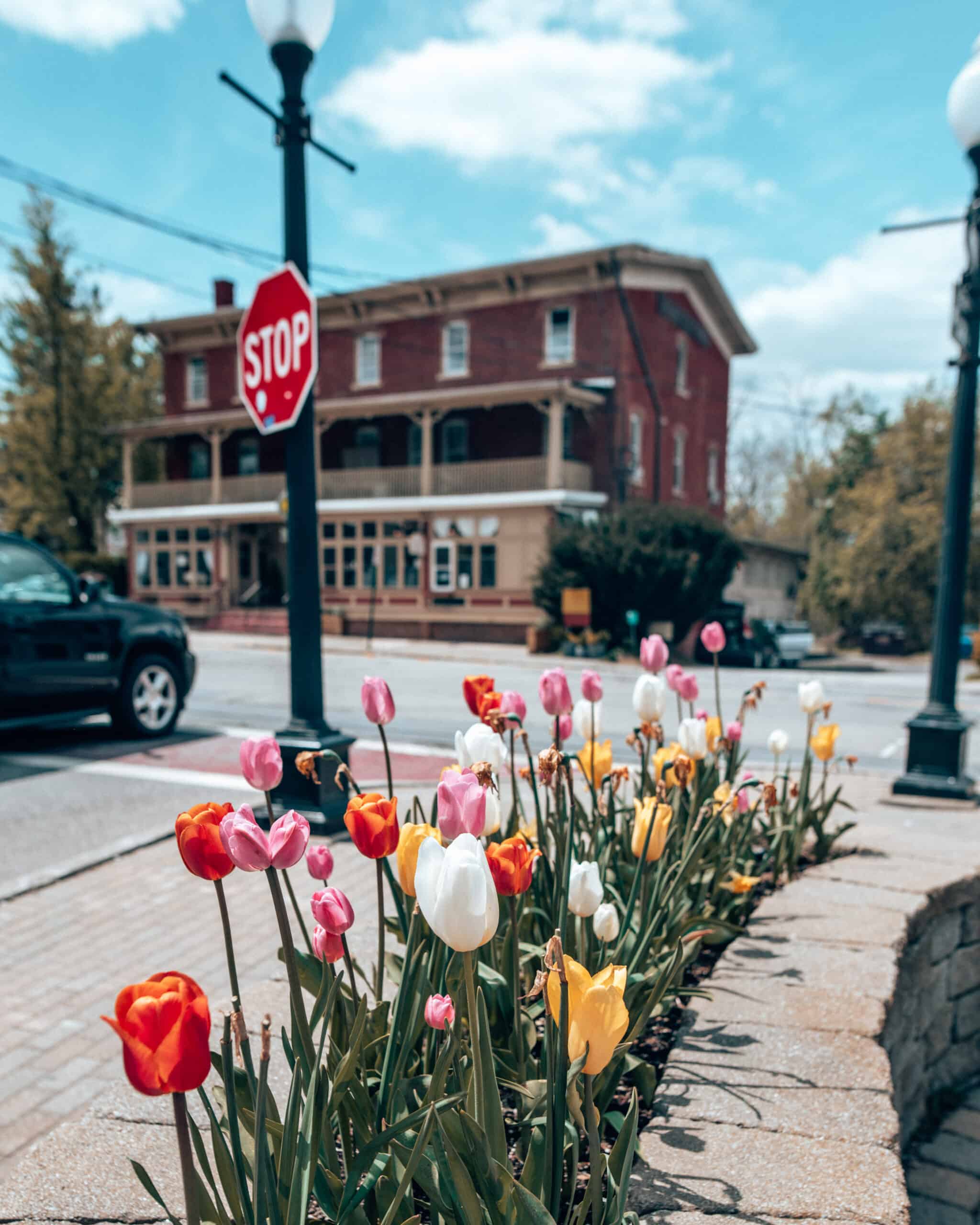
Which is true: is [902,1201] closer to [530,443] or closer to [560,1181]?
[560,1181]

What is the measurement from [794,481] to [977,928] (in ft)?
169

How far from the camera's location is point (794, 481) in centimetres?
5256

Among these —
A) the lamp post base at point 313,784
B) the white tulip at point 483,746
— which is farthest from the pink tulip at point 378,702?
the lamp post base at point 313,784

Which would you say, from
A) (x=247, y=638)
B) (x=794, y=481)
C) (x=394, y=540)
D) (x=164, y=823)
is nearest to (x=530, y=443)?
(x=394, y=540)

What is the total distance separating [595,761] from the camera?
290 centimetres

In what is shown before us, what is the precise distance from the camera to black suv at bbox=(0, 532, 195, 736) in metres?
7.48

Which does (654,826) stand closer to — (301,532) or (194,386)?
(301,532)

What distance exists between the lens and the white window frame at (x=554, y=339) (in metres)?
26.9

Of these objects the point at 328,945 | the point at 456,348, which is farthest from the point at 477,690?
the point at 456,348

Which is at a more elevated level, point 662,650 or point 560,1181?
point 662,650

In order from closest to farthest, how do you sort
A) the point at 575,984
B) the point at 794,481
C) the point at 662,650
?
1. the point at 575,984
2. the point at 662,650
3. the point at 794,481

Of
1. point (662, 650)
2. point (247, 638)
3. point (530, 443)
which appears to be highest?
point (530, 443)

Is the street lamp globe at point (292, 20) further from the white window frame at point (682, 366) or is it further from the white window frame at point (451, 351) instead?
the white window frame at point (682, 366)

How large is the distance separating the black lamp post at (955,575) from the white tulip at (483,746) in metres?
4.75
